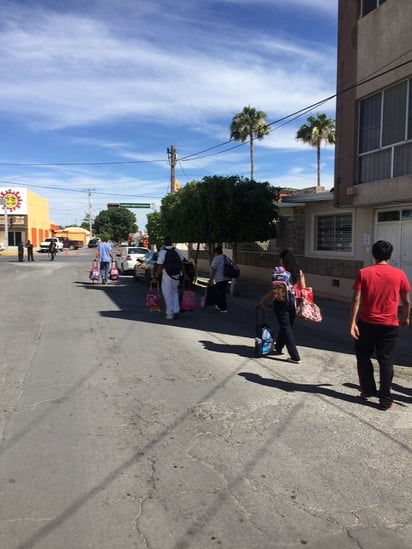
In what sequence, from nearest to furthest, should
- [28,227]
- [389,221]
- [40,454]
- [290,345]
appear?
[40,454]
[290,345]
[389,221]
[28,227]

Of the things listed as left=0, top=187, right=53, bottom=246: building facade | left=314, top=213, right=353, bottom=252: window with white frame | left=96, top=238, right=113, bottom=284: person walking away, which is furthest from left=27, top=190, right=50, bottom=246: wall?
left=314, top=213, right=353, bottom=252: window with white frame

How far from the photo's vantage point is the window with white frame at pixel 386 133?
37.3 feet

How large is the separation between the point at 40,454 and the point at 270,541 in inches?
80.7

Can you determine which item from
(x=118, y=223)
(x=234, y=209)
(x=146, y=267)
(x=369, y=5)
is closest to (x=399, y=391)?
(x=234, y=209)

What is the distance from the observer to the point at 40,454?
3.94 metres

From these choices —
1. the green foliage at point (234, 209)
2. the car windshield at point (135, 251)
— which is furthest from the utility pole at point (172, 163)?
the green foliage at point (234, 209)

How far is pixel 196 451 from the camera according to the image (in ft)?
13.1

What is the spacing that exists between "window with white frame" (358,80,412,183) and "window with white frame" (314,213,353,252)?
6.86 ft

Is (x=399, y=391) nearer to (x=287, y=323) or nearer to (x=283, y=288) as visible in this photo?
(x=287, y=323)

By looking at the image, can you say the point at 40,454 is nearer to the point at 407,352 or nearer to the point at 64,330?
the point at 64,330

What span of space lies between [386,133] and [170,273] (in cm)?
650

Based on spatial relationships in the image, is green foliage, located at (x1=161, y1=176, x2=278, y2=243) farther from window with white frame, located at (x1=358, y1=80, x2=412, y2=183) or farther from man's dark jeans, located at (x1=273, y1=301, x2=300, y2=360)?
man's dark jeans, located at (x1=273, y1=301, x2=300, y2=360)

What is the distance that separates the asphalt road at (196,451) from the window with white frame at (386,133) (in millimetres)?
5779

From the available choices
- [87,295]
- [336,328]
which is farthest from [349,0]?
[87,295]
